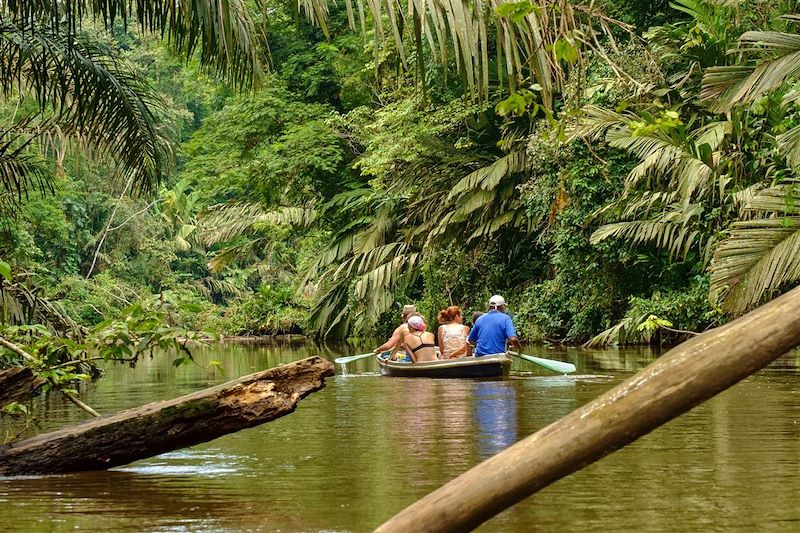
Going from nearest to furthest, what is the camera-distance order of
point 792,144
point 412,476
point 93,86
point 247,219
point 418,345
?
point 412,476
point 93,86
point 792,144
point 418,345
point 247,219

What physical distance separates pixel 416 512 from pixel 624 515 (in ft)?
11.3

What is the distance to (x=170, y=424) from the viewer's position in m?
8.88

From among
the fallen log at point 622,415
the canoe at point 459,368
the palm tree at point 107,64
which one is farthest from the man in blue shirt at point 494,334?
the fallen log at point 622,415

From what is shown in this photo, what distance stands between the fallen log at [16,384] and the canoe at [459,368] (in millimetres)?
9696

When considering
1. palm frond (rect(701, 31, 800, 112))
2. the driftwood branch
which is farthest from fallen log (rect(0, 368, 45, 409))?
palm frond (rect(701, 31, 800, 112))

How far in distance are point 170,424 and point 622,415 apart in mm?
5570

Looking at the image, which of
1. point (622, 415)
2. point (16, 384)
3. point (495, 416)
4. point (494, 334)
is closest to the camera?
point (622, 415)

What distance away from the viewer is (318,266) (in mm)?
38281

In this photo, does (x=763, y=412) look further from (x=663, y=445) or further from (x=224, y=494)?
(x=224, y=494)

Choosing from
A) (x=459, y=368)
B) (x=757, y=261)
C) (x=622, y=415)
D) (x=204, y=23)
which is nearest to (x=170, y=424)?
(x=204, y=23)

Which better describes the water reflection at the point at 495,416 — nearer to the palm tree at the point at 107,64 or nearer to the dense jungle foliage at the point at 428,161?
the dense jungle foliage at the point at 428,161

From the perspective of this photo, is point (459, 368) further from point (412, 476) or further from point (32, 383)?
point (412, 476)

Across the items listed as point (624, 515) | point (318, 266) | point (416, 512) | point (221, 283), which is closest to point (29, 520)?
point (624, 515)

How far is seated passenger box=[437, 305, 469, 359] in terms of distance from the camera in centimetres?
2067
